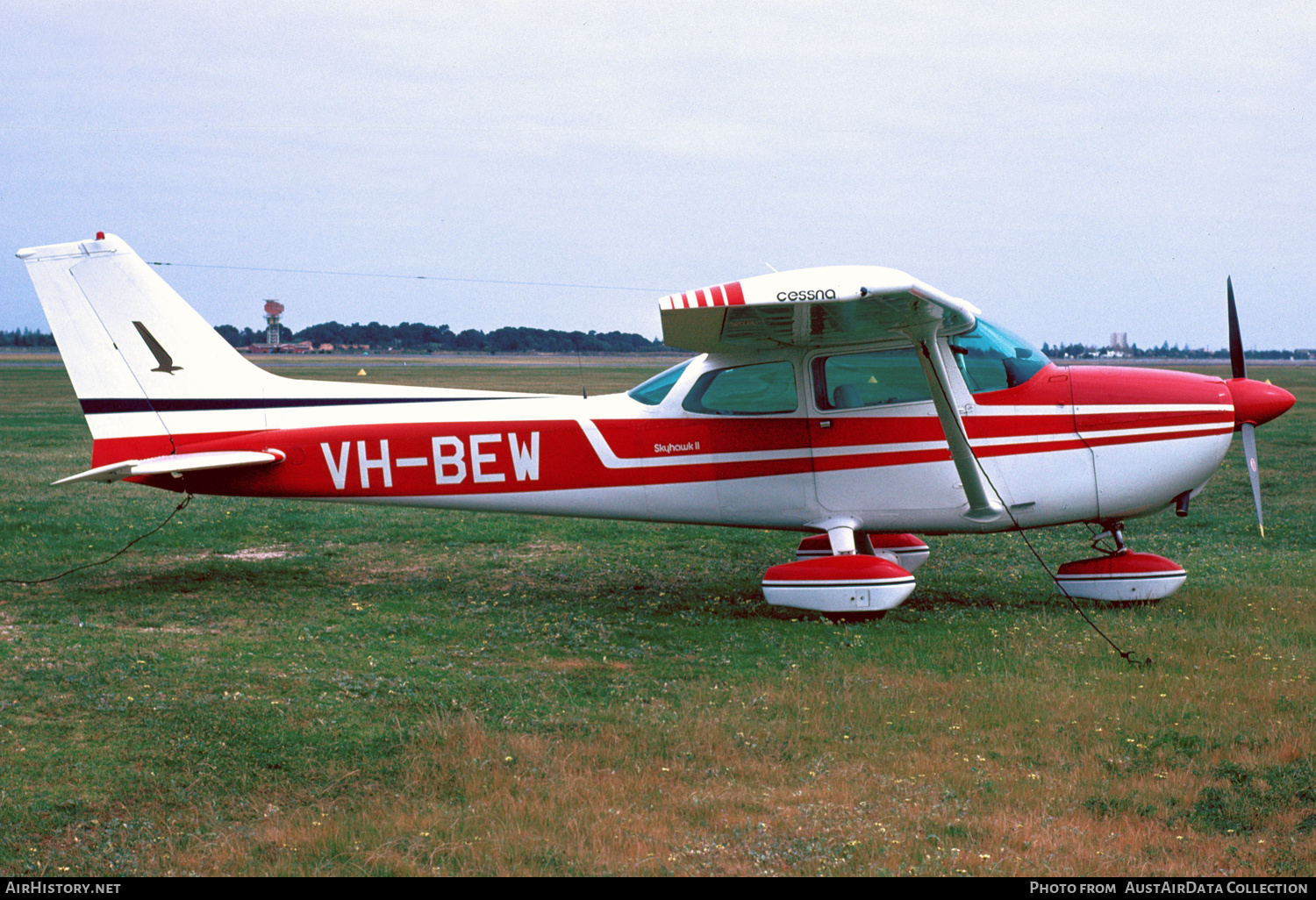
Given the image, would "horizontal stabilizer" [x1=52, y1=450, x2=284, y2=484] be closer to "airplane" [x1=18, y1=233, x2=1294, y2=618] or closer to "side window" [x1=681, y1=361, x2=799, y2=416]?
"airplane" [x1=18, y1=233, x2=1294, y2=618]

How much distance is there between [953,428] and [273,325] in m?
88.5

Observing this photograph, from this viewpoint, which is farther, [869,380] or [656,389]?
[656,389]

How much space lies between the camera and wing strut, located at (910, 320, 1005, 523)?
325 inches

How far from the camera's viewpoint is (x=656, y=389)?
948 centimetres

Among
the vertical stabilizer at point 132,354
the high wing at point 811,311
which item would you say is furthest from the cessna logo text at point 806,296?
the vertical stabilizer at point 132,354

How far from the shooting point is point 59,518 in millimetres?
13289

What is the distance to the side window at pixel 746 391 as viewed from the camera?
9.06 meters

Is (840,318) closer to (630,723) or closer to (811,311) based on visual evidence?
(811,311)

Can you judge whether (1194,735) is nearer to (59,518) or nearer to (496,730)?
(496,730)

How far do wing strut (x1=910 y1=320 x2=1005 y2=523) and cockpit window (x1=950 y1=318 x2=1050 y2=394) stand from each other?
9.5 inches

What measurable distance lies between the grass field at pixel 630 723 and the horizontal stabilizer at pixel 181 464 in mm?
1093

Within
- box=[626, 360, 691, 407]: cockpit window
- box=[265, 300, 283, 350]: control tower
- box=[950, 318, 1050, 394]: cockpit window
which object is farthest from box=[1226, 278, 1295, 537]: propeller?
box=[265, 300, 283, 350]: control tower

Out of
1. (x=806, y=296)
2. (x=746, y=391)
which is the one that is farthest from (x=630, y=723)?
(x=746, y=391)

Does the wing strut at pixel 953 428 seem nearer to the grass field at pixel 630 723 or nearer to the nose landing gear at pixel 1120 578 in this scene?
the grass field at pixel 630 723
